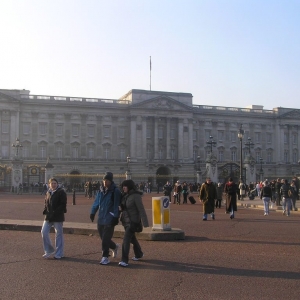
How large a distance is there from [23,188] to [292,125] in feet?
194

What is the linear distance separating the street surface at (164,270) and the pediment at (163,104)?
232 feet

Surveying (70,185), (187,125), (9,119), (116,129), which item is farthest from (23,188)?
(187,125)

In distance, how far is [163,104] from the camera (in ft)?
280

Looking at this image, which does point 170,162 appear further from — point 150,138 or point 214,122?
point 214,122

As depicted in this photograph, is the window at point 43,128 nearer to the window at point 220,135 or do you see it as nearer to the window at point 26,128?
the window at point 26,128

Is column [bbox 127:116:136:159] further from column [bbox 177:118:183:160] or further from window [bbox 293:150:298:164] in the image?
window [bbox 293:150:298:164]

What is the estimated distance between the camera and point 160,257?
35.3ft

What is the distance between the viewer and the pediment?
84250mm

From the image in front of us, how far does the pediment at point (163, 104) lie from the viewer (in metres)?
84.2

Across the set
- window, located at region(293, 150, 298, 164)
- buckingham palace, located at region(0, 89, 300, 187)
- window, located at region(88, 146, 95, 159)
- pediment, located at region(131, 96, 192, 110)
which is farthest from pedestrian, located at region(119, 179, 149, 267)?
window, located at region(293, 150, 298, 164)

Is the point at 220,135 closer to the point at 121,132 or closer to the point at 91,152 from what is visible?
the point at 121,132

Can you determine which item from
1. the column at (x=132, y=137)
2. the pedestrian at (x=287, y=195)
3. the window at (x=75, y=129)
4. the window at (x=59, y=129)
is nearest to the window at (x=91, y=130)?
the window at (x=75, y=129)

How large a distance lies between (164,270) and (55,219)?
9.22ft

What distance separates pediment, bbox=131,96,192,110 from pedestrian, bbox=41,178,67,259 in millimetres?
73635
